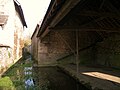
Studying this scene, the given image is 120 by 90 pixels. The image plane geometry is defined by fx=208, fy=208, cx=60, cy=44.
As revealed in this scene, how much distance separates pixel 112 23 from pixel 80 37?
5.73 m

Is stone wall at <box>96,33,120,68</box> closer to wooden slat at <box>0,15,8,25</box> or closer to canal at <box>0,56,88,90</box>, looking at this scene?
canal at <box>0,56,88,90</box>

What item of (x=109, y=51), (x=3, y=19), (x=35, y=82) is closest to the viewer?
(x=35, y=82)

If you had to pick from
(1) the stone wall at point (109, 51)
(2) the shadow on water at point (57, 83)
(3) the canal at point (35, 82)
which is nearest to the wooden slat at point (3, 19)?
(3) the canal at point (35, 82)

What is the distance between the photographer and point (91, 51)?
15.7 metres

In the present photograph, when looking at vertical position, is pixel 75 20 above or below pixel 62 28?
above

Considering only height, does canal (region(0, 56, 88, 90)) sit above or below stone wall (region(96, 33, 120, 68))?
below

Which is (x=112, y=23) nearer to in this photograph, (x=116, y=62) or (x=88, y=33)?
Result: (x=116, y=62)

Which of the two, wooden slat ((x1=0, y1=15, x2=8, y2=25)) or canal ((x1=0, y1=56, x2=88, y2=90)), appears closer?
canal ((x1=0, y1=56, x2=88, y2=90))

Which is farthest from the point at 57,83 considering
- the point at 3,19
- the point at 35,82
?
the point at 3,19

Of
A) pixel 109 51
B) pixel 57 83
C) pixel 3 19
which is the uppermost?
pixel 3 19

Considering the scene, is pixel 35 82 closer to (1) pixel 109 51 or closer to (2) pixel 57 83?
(2) pixel 57 83

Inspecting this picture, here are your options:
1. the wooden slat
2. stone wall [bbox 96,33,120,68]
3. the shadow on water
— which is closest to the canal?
the shadow on water

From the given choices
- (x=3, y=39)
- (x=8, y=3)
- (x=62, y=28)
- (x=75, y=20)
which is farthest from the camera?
(x=75, y=20)

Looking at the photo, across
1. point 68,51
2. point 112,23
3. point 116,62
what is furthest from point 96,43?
point 112,23
